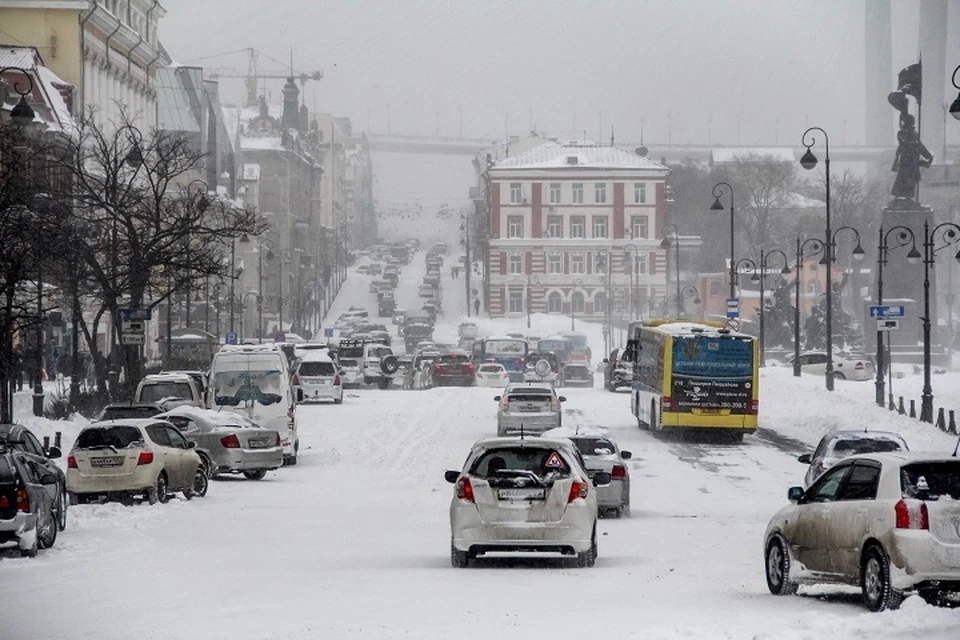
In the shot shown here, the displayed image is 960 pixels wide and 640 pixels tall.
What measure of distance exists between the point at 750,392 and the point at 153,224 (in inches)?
777

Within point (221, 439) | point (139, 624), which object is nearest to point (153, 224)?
point (221, 439)

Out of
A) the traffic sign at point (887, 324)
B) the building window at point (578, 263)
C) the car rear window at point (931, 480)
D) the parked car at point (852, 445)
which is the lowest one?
the parked car at point (852, 445)

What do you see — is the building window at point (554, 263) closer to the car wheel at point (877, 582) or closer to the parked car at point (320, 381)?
the parked car at point (320, 381)

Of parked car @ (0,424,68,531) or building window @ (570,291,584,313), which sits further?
building window @ (570,291,584,313)

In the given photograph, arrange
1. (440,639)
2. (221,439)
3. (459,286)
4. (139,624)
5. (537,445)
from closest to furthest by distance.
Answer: (440,639) → (139,624) → (537,445) → (221,439) → (459,286)

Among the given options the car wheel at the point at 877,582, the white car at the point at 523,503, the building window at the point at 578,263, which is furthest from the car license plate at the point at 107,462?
the building window at the point at 578,263

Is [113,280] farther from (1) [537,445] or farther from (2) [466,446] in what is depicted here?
(1) [537,445]

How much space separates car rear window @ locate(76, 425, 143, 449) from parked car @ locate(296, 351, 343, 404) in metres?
35.0

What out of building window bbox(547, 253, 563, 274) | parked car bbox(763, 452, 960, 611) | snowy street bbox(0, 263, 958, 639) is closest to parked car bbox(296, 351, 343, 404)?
snowy street bbox(0, 263, 958, 639)

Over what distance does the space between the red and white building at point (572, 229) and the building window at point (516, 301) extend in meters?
0.09

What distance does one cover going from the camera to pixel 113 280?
54406 mm

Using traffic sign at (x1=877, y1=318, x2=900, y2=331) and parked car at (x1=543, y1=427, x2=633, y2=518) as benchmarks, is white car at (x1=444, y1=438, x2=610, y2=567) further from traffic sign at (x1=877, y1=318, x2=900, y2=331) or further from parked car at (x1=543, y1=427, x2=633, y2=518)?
traffic sign at (x1=877, y1=318, x2=900, y2=331)

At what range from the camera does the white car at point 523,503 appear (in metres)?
19.8

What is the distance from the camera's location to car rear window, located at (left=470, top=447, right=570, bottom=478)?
20000 millimetres
